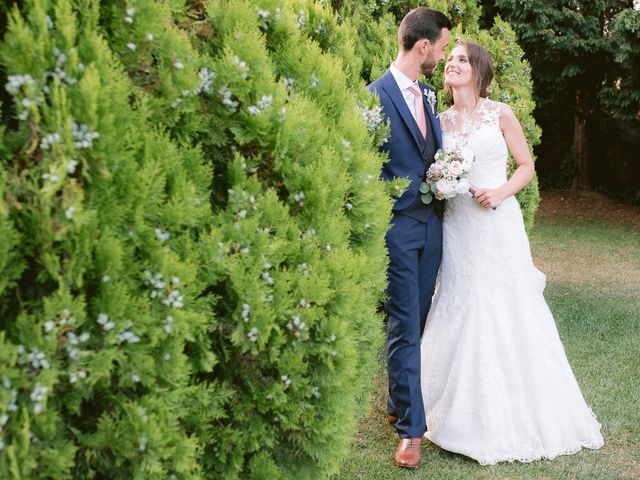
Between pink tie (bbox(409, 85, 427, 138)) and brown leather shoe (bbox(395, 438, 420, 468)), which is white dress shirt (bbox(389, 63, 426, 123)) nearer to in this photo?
pink tie (bbox(409, 85, 427, 138))

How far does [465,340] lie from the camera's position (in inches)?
179

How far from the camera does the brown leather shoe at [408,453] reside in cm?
421

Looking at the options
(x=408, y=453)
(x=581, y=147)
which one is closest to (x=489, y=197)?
(x=408, y=453)

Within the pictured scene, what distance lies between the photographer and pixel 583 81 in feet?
51.9

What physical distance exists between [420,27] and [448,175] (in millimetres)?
1026

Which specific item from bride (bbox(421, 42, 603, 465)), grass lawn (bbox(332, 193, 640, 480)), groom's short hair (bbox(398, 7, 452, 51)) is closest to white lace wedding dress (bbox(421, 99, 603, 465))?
bride (bbox(421, 42, 603, 465))

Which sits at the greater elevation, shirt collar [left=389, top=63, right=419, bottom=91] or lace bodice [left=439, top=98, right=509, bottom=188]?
shirt collar [left=389, top=63, right=419, bottom=91]

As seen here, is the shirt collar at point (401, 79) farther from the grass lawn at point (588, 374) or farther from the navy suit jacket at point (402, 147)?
the grass lawn at point (588, 374)

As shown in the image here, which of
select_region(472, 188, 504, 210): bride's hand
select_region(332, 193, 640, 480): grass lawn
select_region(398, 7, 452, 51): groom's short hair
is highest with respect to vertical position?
select_region(398, 7, 452, 51): groom's short hair

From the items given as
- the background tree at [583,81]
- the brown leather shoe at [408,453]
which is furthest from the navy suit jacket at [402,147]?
the background tree at [583,81]

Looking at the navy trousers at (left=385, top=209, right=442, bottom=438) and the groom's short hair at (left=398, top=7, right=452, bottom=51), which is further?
the groom's short hair at (left=398, top=7, right=452, bottom=51)

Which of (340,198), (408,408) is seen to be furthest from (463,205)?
(340,198)

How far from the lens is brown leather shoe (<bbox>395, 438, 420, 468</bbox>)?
421 cm

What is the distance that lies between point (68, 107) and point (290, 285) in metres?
0.97
